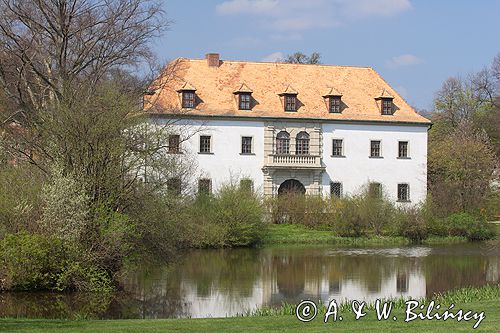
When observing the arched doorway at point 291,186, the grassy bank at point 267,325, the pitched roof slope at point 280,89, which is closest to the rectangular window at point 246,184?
the arched doorway at point 291,186

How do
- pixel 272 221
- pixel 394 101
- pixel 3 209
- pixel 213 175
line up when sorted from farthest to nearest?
pixel 394 101 → pixel 213 175 → pixel 272 221 → pixel 3 209

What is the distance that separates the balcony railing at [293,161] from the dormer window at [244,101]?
2.87m

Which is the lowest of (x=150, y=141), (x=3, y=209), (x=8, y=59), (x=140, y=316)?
(x=140, y=316)

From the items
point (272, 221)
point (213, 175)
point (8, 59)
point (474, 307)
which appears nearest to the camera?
point (474, 307)

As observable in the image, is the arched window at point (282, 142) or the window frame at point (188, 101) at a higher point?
the window frame at point (188, 101)

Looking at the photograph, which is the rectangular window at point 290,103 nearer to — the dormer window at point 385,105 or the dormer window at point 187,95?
the dormer window at point 385,105

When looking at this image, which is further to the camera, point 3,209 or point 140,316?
point 3,209

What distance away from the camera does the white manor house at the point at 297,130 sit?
43.5m

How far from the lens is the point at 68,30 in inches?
1068

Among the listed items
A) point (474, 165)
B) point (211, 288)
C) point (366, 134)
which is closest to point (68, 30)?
point (211, 288)

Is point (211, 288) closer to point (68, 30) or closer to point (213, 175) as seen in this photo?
point (68, 30)

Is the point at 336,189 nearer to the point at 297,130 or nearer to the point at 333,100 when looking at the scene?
the point at 297,130

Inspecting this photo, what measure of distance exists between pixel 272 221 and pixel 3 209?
21.6 m

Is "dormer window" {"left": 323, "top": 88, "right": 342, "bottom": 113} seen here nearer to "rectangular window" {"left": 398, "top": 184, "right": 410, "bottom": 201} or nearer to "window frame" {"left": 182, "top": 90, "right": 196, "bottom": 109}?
"rectangular window" {"left": 398, "top": 184, "right": 410, "bottom": 201}
